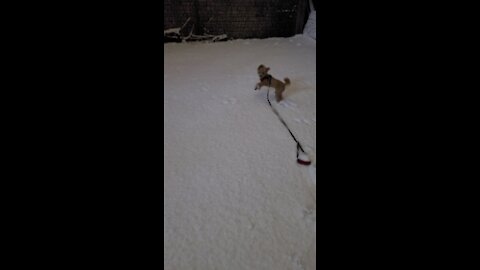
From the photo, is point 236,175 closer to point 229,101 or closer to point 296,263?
point 296,263

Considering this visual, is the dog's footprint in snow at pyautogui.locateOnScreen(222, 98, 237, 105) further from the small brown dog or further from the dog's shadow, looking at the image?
the dog's shadow

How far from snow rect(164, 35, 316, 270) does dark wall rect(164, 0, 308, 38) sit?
1852 mm

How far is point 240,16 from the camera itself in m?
5.12

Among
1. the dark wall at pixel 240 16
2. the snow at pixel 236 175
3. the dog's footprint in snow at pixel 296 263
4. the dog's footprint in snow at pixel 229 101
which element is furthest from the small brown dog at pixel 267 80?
the dark wall at pixel 240 16

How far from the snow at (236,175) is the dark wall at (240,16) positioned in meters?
1.85

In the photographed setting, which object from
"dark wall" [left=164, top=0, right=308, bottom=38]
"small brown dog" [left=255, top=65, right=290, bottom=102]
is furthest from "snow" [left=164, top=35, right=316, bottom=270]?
"dark wall" [left=164, top=0, right=308, bottom=38]

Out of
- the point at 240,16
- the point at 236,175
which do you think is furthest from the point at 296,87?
the point at 240,16

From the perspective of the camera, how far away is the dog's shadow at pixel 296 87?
2982 mm

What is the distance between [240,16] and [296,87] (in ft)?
→ 8.52

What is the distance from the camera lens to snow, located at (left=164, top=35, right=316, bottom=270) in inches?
54.4
